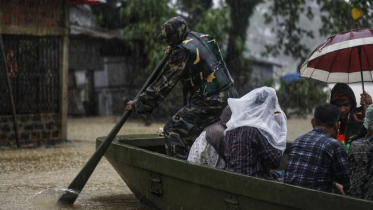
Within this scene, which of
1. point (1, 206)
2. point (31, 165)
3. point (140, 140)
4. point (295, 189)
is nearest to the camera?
point (295, 189)

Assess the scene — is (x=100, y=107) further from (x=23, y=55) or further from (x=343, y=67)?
(x=343, y=67)

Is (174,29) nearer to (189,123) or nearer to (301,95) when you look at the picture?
(189,123)

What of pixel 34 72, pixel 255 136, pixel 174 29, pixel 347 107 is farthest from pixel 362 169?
pixel 34 72

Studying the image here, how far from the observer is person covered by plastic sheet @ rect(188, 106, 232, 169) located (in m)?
4.69

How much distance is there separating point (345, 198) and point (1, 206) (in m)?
3.69

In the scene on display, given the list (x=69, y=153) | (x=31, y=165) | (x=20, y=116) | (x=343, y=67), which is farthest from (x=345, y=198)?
(x=20, y=116)

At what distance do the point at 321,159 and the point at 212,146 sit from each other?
117 cm

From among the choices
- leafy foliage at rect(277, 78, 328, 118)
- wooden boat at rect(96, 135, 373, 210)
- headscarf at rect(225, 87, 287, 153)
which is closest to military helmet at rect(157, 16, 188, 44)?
wooden boat at rect(96, 135, 373, 210)

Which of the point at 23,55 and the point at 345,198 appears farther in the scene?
the point at 23,55

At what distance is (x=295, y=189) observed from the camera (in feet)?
11.7

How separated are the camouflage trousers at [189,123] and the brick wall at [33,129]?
6139 mm

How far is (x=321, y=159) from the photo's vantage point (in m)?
3.81

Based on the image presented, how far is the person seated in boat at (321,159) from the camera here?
379 centimetres

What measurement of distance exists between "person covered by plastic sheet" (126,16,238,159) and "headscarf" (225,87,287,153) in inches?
36.5
